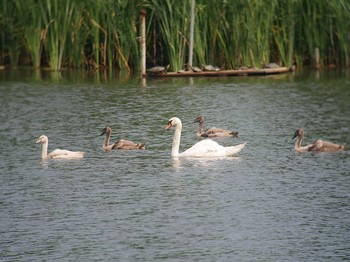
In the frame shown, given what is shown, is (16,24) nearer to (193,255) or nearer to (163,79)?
(163,79)

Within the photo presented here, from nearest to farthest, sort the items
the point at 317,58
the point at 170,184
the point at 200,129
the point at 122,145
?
1. the point at 170,184
2. the point at 122,145
3. the point at 200,129
4. the point at 317,58

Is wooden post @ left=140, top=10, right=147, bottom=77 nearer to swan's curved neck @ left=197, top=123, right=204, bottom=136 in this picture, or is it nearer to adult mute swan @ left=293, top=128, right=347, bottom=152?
swan's curved neck @ left=197, top=123, right=204, bottom=136

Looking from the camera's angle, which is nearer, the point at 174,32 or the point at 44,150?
the point at 44,150

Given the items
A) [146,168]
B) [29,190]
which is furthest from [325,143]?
[29,190]

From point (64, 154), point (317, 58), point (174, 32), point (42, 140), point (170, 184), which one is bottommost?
point (170, 184)

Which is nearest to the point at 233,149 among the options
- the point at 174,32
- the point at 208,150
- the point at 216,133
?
the point at 208,150

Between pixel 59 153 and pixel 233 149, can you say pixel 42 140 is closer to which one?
pixel 59 153

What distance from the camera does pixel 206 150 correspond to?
1596cm

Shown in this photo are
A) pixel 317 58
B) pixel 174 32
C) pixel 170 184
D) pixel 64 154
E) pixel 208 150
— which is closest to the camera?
pixel 170 184

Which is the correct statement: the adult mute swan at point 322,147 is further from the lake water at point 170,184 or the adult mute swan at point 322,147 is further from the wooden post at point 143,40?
the wooden post at point 143,40

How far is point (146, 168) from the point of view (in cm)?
1527

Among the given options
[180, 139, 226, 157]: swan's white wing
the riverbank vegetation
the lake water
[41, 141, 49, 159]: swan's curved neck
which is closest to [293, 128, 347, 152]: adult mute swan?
the lake water

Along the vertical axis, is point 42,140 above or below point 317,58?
below

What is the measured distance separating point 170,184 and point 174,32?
44.3 feet
